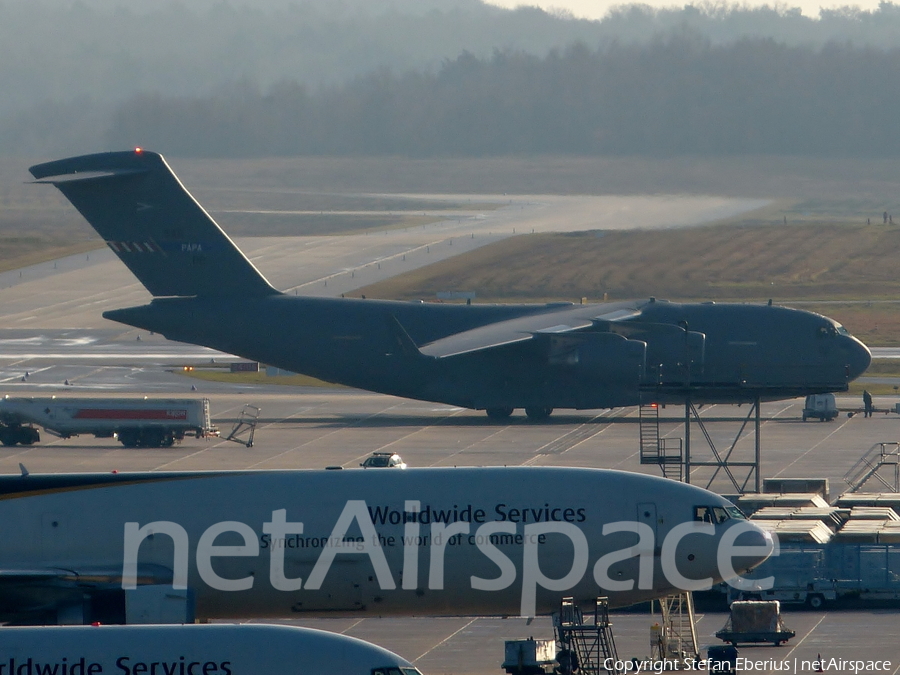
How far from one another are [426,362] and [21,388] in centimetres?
2424

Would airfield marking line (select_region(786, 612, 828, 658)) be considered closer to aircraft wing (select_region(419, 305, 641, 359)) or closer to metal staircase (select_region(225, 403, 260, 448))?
aircraft wing (select_region(419, 305, 641, 359))

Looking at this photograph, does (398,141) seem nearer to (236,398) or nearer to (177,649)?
(236,398)

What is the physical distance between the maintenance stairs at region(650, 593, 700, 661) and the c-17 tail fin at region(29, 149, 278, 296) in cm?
3454

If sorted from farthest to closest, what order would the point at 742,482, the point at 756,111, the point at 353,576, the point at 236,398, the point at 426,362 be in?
the point at 756,111 → the point at 236,398 → the point at 426,362 → the point at 742,482 → the point at 353,576

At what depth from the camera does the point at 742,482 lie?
161 feet

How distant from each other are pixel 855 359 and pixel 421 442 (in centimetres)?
1813

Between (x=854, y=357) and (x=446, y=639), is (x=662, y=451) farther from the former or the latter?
(x=446, y=639)

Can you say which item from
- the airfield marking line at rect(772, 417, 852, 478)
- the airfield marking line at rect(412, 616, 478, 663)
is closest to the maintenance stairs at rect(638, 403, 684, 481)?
the airfield marking line at rect(772, 417, 852, 478)

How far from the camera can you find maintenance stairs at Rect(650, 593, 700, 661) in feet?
93.8

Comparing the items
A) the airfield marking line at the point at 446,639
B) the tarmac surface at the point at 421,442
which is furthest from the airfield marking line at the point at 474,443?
the airfield marking line at the point at 446,639

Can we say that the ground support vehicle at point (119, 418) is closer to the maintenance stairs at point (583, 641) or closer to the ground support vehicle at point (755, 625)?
the ground support vehicle at point (755, 625)

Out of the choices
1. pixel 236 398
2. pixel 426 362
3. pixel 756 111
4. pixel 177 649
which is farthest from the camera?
pixel 756 111

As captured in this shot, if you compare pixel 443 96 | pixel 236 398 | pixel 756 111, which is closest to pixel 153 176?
pixel 236 398

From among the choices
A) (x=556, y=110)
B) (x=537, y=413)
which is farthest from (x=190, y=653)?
(x=556, y=110)
